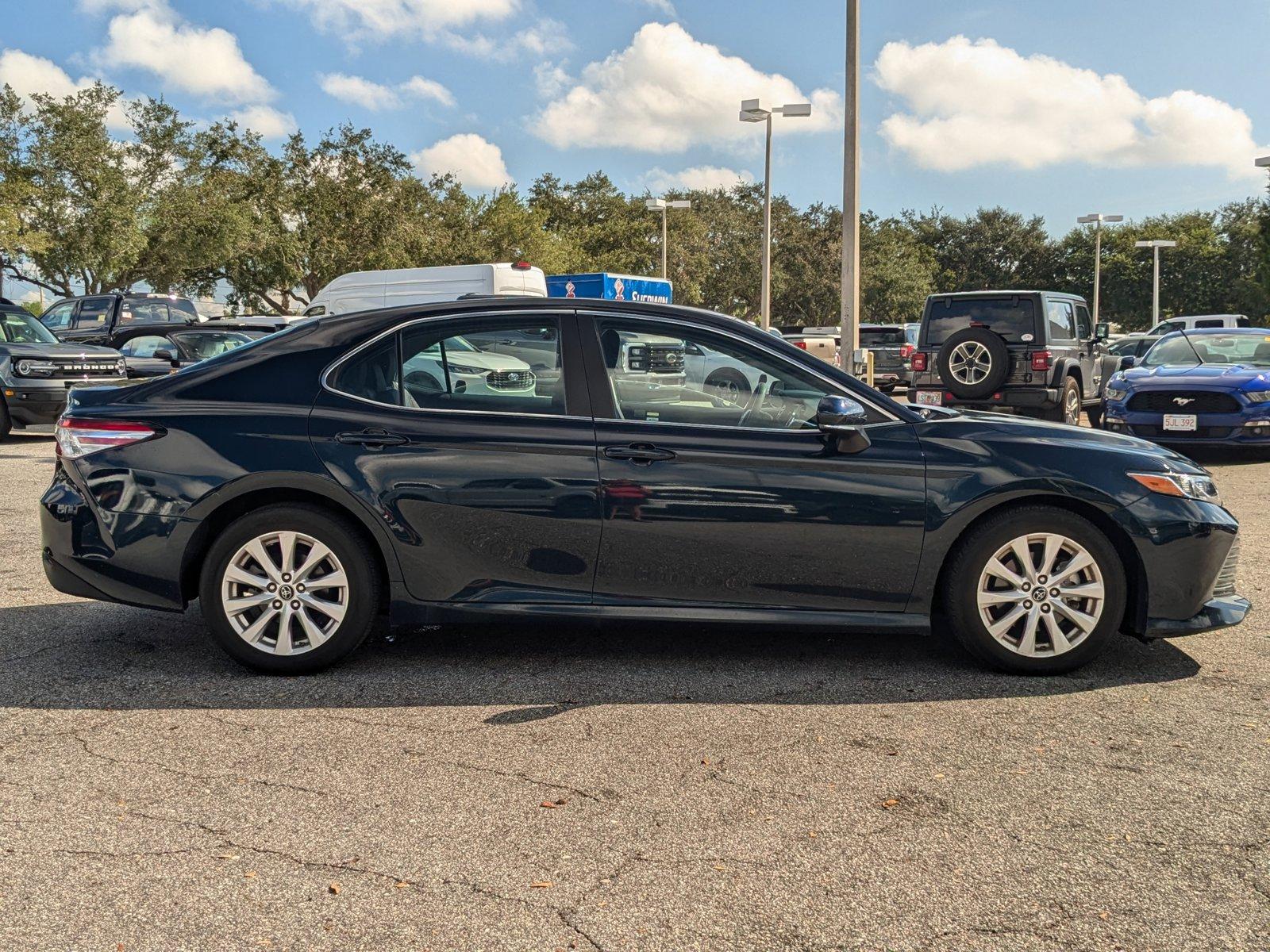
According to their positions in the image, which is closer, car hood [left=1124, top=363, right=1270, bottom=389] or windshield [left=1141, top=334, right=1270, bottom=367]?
car hood [left=1124, top=363, right=1270, bottom=389]

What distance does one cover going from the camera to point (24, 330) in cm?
1638

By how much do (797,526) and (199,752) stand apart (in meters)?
2.39

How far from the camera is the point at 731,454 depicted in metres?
4.87

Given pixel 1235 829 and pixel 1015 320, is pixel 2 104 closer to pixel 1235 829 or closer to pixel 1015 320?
pixel 1015 320

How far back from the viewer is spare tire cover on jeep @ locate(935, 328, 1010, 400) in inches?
579

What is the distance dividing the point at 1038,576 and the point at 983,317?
12.2 meters

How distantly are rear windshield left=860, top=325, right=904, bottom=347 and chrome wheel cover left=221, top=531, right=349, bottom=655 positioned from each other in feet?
83.5

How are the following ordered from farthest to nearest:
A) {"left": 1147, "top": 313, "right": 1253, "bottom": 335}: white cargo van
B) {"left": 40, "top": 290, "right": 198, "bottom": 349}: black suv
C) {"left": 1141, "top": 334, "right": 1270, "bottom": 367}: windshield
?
{"left": 1147, "top": 313, "right": 1253, "bottom": 335}: white cargo van → {"left": 40, "top": 290, "right": 198, "bottom": 349}: black suv → {"left": 1141, "top": 334, "right": 1270, "bottom": 367}: windshield

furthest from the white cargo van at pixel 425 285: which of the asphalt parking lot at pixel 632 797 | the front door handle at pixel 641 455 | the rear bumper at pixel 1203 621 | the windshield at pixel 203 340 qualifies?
the rear bumper at pixel 1203 621

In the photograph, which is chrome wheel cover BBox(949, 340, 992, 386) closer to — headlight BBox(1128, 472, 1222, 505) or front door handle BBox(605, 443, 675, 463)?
headlight BBox(1128, 472, 1222, 505)

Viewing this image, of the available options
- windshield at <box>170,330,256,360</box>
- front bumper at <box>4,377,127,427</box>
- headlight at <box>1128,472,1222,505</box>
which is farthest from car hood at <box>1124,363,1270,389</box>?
front bumper at <box>4,377,127,427</box>

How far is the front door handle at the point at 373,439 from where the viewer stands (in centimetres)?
494

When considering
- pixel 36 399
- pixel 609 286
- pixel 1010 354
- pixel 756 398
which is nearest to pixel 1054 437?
pixel 756 398

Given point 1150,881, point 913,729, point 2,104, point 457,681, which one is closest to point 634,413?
point 457,681
